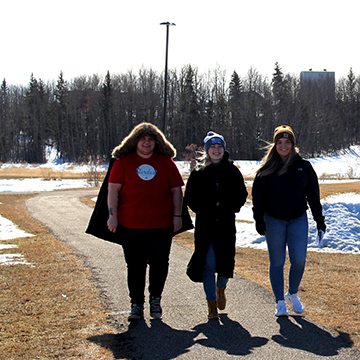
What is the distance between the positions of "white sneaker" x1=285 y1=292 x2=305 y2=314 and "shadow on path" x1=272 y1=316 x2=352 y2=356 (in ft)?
0.72

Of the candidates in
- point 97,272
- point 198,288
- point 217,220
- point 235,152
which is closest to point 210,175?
point 217,220

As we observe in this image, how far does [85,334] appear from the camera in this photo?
13.5ft

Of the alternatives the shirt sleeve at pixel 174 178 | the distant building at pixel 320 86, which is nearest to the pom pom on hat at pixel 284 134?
the shirt sleeve at pixel 174 178

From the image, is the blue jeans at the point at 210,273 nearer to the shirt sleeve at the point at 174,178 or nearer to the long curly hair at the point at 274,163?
the shirt sleeve at the point at 174,178

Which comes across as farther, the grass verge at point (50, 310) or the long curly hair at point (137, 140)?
the long curly hair at point (137, 140)

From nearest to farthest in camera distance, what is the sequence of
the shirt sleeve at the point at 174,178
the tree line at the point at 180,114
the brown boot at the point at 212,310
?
the brown boot at the point at 212,310 < the shirt sleeve at the point at 174,178 < the tree line at the point at 180,114

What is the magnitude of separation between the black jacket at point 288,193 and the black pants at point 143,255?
1.04 metres

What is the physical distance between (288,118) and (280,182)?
224 ft

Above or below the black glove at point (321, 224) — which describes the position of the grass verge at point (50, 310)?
below

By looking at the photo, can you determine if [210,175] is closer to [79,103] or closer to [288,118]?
[288,118]

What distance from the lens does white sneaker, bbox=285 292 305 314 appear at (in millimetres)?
4660

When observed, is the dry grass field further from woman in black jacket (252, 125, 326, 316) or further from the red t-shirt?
the red t-shirt

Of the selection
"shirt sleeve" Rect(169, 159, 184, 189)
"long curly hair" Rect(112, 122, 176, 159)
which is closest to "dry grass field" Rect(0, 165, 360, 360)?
"shirt sleeve" Rect(169, 159, 184, 189)

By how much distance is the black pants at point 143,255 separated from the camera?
468 cm
